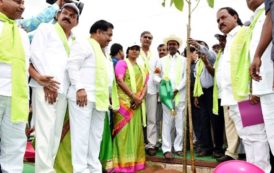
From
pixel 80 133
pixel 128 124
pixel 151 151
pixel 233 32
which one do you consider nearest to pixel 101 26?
pixel 80 133

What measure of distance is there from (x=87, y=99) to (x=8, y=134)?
1.02 meters

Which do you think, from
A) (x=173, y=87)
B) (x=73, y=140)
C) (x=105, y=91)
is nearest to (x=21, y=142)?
(x=73, y=140)

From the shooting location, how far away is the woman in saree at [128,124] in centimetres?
496

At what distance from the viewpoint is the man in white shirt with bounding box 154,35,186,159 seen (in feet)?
18.9

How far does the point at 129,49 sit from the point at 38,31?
1792 mm

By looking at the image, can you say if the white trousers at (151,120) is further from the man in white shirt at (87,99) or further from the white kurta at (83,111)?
the white kurta at (83,111)

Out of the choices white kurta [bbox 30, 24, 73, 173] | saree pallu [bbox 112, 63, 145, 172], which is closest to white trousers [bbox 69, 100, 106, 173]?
white kurta [bbox 30, 24, 73, 173]

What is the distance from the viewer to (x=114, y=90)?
15.2 ft

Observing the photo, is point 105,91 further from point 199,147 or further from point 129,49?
point 199,147

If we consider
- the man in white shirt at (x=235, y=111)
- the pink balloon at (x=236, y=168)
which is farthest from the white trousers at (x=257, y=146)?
the pink balloon at (x=236, y=168)

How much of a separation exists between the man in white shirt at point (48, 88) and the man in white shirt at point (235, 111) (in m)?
1.73

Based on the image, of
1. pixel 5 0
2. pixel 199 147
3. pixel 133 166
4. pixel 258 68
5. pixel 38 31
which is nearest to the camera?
pixel 258 68

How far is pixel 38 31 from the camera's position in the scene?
3.83m

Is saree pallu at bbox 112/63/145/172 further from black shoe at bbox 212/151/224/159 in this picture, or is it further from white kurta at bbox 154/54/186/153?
black shoe at bbox 212/151/224/159
